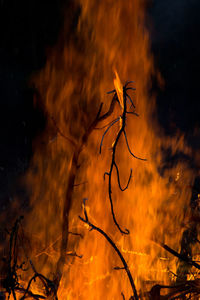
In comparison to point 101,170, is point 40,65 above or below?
above

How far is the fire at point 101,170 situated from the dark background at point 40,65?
91mm

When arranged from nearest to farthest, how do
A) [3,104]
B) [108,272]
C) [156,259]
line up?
[108,272] < [156,259] < [3,104]

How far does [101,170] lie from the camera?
2100 millimetres

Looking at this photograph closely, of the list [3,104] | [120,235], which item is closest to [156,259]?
[120,235]

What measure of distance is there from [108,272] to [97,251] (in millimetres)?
145

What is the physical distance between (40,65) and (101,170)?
0.82 m

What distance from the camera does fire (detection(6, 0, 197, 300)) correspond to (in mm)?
2018

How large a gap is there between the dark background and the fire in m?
0.09

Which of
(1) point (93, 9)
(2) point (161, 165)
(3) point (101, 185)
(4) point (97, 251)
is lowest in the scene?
(4) point (97, 251)

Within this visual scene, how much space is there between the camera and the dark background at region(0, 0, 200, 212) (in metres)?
2.08

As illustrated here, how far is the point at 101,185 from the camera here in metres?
2.10

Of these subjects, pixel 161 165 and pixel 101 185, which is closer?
pixel 101 185

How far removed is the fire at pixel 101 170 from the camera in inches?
79.4

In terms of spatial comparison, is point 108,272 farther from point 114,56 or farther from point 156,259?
point 114,56
